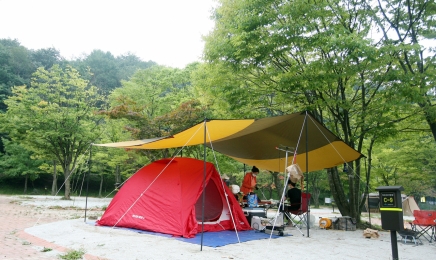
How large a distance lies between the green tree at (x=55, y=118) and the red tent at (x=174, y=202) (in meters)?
9.93

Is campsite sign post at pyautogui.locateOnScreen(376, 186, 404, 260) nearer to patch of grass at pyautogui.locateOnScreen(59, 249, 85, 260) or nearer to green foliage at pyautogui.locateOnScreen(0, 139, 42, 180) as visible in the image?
patch of grass at pyautogui.locateOnScreen(59, 249, 85, 260)

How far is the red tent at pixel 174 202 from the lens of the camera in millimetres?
5633

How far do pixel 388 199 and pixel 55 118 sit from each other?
15205 mm

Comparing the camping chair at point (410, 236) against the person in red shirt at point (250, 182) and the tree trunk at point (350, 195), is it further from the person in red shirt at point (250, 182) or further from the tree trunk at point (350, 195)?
the person in red shirt at point (250, 182)

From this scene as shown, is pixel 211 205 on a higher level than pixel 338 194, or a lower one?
lower

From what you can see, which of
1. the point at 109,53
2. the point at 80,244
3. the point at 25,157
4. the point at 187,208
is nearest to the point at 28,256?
the point at 80,244

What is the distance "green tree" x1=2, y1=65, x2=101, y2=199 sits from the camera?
1514 centimetres

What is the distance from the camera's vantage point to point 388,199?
10.5ft

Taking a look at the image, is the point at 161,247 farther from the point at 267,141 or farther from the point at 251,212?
the point at 267,141

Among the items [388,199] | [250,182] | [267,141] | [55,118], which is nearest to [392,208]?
[388,199]

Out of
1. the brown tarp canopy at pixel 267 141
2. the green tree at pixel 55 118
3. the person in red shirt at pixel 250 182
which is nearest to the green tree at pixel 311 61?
the brown tarp canopy at pixel 267 141

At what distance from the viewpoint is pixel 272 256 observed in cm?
402

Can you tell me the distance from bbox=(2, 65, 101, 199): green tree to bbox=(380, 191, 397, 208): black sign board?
46.5ft

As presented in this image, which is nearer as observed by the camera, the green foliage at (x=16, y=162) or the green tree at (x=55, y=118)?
the green tree at (x=55, y=118)
